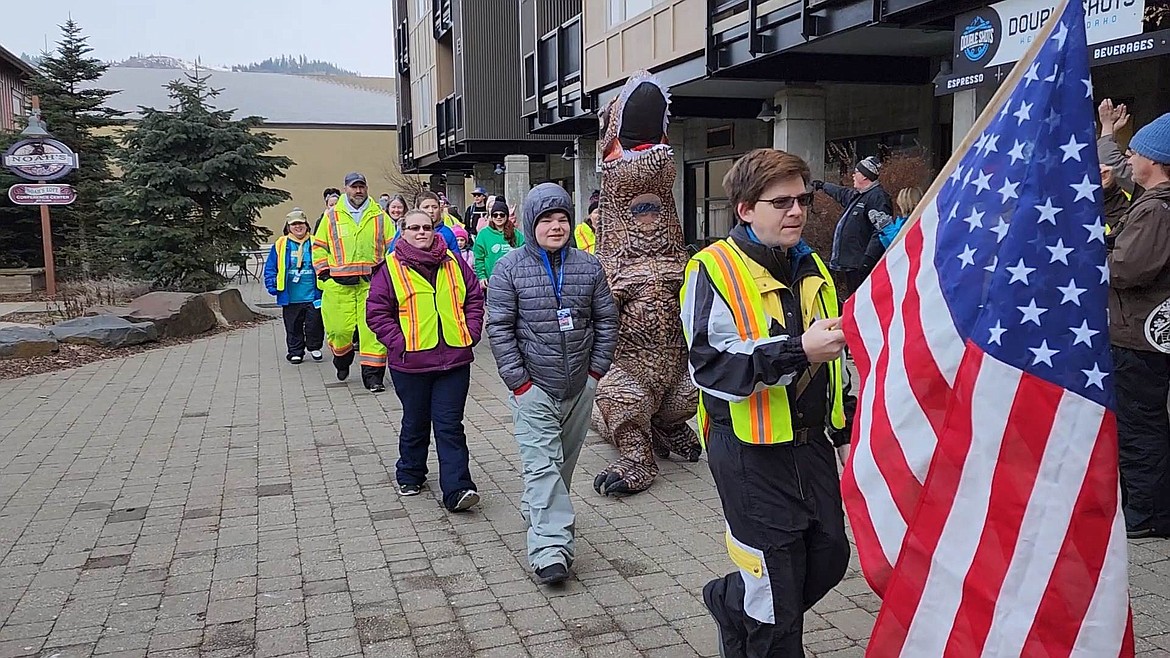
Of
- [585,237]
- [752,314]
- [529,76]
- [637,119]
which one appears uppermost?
[529,76]

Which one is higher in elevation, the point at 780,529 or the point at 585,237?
the point at 585,237

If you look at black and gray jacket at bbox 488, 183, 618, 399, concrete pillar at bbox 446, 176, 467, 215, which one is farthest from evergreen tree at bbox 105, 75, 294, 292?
concrete pillar at bbox 446, 176, 467, 215

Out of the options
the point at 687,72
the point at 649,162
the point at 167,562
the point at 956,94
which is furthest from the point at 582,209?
the point at 167,562

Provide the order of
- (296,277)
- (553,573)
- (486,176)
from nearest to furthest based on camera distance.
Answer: (553,573) < (296,277) < (486,176)

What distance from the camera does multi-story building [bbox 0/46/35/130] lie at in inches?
1581

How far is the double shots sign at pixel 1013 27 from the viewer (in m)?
7.03

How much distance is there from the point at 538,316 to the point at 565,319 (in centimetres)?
14

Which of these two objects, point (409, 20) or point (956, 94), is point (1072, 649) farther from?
point (409, 20)

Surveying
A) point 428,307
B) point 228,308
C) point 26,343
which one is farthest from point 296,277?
point 428,307

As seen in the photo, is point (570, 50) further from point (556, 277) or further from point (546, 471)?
point (546, 471)

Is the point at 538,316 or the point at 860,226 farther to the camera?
the point at 860,226

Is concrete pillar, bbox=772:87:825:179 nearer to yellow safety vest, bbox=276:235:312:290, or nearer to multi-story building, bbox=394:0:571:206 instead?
yellow safety vest, bbox=276:235:312:290

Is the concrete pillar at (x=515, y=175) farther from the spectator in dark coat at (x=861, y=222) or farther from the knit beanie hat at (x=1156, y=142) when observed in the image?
the knit beanie hat at (x=1156, y=142)

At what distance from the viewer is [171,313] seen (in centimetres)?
1398
